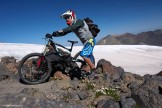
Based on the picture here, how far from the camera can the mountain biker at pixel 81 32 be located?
31.7 ft

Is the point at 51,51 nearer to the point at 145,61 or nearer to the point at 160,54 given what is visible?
the point at 145,61

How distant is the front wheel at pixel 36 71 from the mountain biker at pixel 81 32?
973 mm

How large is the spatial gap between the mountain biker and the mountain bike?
431 mm

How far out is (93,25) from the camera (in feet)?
34.1

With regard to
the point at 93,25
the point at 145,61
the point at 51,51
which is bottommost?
the point at 145,61

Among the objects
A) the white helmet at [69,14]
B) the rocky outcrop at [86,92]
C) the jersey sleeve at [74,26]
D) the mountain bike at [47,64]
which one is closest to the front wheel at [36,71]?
the mountain bike at [47,64]

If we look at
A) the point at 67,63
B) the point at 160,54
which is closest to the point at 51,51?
the point at 67,63

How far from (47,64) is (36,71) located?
0.51 m

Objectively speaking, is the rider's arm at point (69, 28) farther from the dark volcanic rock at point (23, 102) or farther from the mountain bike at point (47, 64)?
the dark volcanic rock at point (23, 102)

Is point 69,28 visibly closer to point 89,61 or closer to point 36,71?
point 89,61

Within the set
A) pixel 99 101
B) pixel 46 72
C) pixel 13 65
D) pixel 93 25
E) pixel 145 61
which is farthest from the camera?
pixel 145 61

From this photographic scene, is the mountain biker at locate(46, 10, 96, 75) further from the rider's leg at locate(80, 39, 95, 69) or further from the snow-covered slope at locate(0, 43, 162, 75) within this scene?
the snow-covered slope at locate(0, 43, 162, 75)

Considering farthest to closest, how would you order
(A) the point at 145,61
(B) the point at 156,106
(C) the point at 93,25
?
1. (A) the point at 145,61
2. (C) the point at 93,25
3. (B) the point at 156,106

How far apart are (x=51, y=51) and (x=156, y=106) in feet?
15.9
